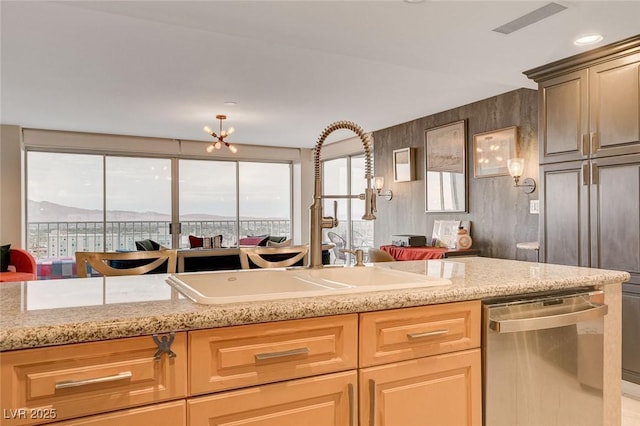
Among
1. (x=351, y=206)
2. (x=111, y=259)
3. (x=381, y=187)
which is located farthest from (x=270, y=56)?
(x=351, y=206)

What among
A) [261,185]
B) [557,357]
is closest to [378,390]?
[557,357]

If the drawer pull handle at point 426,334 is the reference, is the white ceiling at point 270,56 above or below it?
above

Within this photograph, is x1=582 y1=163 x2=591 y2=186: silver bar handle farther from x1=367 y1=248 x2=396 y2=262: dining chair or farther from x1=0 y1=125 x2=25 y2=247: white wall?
x1=0 y1=125 x2=25 y2=247: white wall

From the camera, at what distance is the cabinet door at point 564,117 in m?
3.11

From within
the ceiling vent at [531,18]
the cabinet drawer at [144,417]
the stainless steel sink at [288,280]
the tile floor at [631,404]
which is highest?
the ceiling vent at [531,18]

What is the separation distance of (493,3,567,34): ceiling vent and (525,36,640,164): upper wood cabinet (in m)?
0.75

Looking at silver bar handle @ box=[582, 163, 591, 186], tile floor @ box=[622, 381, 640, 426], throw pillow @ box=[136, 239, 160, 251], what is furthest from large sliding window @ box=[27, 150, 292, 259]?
tile floor @ box=[622, 381, 640, 426]

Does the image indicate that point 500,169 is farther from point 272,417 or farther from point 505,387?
point 272,417

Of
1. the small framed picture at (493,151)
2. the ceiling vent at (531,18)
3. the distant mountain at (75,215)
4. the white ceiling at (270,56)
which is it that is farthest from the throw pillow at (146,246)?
the ceiling vent at (531,18)

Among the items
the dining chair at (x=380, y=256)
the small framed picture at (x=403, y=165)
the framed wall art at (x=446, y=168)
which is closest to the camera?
the dining chair at (x=380, y=256)

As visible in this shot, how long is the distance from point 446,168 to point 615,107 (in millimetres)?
2546

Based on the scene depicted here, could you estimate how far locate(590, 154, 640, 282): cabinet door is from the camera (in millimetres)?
2812

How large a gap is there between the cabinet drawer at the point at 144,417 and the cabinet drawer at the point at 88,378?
0.01m

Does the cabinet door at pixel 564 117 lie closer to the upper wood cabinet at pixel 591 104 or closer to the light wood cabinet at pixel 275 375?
the upper wood cabinet at pixel 591 104
